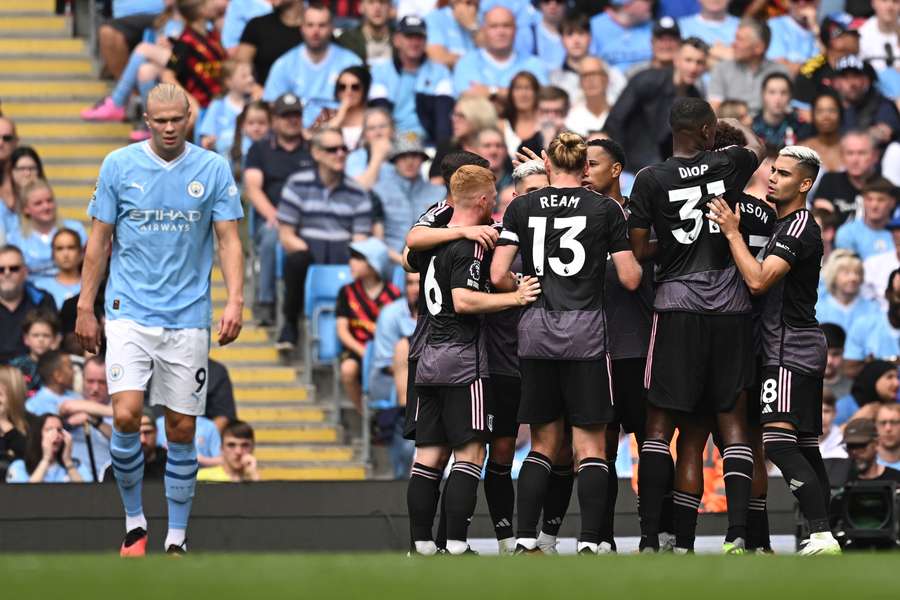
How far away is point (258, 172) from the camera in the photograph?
16.7 m

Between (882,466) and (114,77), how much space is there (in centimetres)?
905

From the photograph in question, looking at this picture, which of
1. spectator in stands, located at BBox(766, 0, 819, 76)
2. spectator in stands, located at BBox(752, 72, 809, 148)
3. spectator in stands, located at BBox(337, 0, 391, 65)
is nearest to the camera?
spectator in stands, located at BBox(752, 72, 809, 148)

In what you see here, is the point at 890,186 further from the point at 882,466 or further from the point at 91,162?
the point at 91,162

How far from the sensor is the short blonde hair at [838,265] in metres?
16.1

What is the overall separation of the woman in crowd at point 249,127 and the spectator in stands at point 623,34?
349 cm

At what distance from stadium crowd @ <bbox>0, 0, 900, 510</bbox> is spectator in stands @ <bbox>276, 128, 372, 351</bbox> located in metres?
0.02

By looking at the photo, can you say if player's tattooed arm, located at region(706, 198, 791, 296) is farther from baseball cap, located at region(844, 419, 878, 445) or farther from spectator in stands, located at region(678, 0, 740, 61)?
spectator in stands, located at region(678, 0, 740, 61)

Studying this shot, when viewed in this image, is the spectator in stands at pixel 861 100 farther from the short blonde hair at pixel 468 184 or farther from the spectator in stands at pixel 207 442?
the short blonde hair at pixel 468 184

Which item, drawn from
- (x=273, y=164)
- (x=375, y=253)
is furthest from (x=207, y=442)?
(x=273, y=164)

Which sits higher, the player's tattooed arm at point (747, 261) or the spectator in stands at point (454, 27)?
the spectator in stands at point (454, 27)

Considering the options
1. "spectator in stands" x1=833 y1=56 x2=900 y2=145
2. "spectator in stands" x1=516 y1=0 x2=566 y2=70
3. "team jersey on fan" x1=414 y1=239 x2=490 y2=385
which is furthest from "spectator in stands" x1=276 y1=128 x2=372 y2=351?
"team jersey on fan" x1=414 y1=239 x2=490 y2=385

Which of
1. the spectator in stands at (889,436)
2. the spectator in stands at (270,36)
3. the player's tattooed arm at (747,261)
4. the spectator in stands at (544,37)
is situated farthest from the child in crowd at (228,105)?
the player's tattooed arm at (747,261)

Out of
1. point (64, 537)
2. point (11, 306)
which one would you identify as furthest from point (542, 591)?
point (11, 306)

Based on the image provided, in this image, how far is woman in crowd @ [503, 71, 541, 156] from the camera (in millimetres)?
17328
